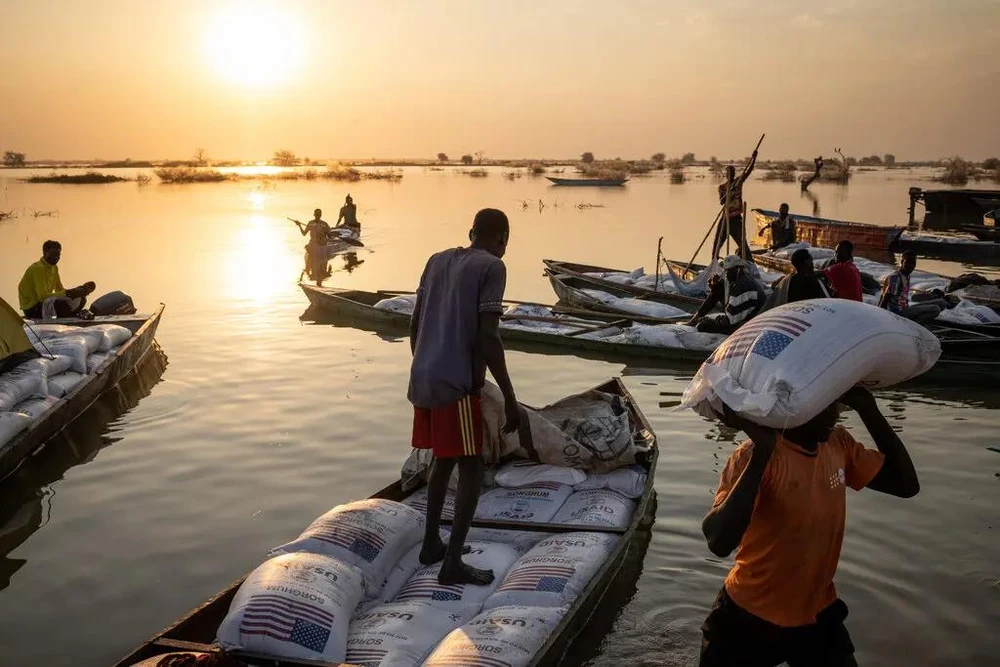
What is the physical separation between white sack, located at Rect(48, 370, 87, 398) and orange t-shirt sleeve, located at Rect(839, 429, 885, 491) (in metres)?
7.04

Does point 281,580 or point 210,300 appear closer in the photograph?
point 281,580

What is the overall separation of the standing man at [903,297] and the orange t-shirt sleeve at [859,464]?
7362mm

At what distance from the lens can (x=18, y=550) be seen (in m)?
5.62

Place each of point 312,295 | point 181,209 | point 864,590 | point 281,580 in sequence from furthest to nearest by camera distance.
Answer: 1. point 181,209
2. point 312,295
3. point 864,590
4. point 281,580

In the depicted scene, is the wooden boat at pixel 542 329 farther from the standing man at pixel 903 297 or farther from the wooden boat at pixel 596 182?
the wooden boat at pixel 596 182

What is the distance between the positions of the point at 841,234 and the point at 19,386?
18.4 metres

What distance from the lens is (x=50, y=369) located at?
25.4 ft

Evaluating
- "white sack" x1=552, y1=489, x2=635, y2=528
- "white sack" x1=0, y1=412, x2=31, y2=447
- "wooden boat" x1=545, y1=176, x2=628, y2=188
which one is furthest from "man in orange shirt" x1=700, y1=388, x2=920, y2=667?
"wooden boat" x1=545, y1=176, x2=628, y2=188

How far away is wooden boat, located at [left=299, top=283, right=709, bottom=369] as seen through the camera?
9953mm

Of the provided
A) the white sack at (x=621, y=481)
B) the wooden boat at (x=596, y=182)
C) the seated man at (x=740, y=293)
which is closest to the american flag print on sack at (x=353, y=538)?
the white sack at (x=621, y=481)

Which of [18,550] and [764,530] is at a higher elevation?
[764,530]

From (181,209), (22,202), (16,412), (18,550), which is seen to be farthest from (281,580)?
(22,202)

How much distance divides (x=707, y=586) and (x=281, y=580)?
267 centimetres

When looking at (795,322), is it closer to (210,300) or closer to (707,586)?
(707,586)
